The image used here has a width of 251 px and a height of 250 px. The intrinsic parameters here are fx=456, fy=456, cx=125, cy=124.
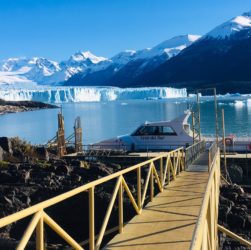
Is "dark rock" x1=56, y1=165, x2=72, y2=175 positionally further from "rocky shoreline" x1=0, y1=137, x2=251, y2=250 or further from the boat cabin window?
the boat cabin window

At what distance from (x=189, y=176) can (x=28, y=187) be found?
600 cm

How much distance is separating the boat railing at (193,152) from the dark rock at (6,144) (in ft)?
33.2

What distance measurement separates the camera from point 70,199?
1539cm

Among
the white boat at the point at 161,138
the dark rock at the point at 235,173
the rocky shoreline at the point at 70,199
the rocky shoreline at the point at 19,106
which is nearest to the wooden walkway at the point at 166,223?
the rocky shoreline at the point at 70,199

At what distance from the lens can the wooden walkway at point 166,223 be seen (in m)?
7.19

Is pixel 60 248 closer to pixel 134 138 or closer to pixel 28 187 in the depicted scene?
pixel 28 187

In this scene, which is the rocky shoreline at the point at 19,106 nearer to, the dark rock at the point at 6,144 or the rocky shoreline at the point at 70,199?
the dark rock at the point at 6,144

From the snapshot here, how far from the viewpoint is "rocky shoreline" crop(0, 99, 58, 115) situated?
155 metres

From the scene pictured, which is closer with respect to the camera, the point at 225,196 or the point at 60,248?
the point at 60,248

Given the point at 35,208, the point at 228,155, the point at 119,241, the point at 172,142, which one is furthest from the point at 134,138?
the point at 35,208

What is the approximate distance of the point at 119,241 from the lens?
7.41 metres

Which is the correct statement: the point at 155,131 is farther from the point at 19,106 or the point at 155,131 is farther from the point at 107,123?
the point at 19,106

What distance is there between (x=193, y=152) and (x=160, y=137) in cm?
670

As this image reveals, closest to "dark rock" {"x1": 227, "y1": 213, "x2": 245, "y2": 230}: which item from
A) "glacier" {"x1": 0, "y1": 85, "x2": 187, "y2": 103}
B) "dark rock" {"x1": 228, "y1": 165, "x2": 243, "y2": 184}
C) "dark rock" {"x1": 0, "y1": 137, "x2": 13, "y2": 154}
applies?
"dark rock" {"x1": 228, "y1": 165, "x2": 243, "y2": 184}
